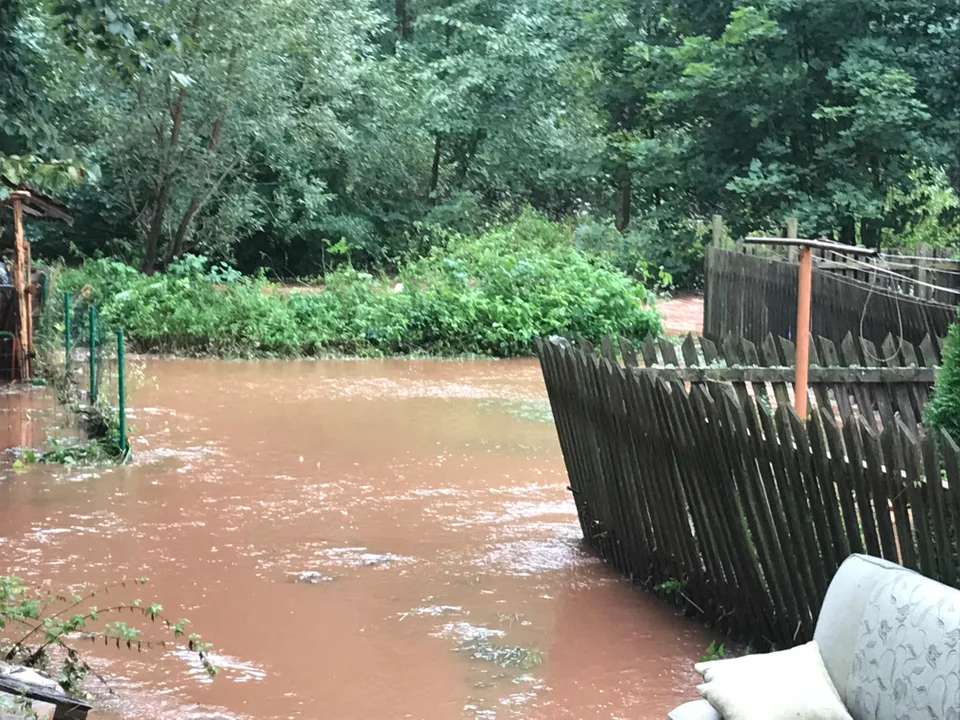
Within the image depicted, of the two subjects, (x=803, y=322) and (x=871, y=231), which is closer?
(x=803, y=322)

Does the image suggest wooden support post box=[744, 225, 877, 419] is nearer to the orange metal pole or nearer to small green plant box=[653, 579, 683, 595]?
the orange metal pole

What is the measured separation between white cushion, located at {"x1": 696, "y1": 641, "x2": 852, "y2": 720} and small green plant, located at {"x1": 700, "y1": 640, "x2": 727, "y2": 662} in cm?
158

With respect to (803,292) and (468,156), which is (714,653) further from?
(468,156)

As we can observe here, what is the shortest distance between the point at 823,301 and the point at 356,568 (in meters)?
7.17

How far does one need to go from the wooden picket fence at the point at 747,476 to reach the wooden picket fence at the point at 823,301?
7.60 ft

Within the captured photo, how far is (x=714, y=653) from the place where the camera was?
494 centimetres

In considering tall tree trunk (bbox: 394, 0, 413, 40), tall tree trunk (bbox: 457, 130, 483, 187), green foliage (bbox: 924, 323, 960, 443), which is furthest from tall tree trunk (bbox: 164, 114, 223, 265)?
green foliage (bbox: 924, 323, 960, 443)

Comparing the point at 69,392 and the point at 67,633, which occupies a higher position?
the point at 69,392

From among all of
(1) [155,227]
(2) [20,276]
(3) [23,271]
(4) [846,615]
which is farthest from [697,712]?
(1) [155,227]

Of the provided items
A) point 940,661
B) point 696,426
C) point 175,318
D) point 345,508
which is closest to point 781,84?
point 175,318

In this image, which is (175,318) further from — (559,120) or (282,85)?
(559,120)

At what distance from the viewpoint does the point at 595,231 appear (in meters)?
25.3

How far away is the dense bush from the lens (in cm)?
1582

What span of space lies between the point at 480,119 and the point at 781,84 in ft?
28.8
